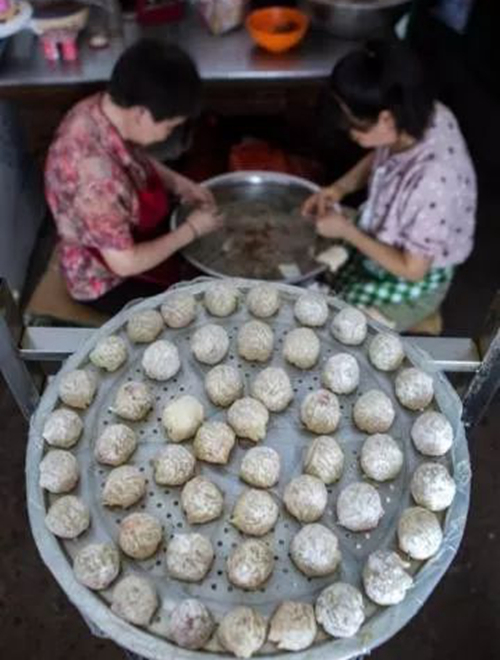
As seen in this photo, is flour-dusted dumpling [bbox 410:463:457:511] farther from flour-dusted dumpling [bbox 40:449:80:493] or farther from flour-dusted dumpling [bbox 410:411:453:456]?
flour-dusted dumpling [bbox 40:449:80:493]

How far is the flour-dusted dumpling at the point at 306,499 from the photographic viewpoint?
3.86 ft

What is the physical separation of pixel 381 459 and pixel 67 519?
21.4 inches

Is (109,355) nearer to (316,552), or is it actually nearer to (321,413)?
(321,413)

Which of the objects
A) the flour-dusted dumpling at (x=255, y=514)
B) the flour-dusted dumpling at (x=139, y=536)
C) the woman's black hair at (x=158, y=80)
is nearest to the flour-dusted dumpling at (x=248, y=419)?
the flour-dusted dumpling at (x=255, y=514)

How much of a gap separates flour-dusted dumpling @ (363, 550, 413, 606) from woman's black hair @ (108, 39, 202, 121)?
1.13 m

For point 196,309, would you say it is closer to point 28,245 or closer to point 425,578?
point 425,578

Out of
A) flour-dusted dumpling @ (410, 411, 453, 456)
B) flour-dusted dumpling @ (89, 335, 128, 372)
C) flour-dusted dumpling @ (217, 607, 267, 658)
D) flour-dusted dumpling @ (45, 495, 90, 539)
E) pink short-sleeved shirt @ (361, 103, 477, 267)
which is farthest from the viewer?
pink short-sleeved shirt @ (361, 103, 477, 267)

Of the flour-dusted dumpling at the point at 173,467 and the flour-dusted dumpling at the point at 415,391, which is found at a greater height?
the flour-dusted dumpling at the point at 415,391

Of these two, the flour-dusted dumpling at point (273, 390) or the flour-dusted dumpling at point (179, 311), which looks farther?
the flour-dusted dumpling at point (179, 311)

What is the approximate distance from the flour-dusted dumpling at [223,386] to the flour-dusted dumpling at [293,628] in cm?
41

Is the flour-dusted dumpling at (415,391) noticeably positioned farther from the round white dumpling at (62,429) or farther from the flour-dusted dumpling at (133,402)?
the round white dumpling at (62,429)

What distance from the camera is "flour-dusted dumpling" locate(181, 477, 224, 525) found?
1.17 metres

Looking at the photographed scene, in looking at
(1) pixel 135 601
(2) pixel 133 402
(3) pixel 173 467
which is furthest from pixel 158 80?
(1) pixel 135 601

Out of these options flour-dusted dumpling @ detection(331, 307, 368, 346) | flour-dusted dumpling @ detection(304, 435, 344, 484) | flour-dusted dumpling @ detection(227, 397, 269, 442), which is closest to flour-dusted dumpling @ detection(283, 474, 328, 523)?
flour-dusted dumpling @ detection(304, 435, 344, 484)
